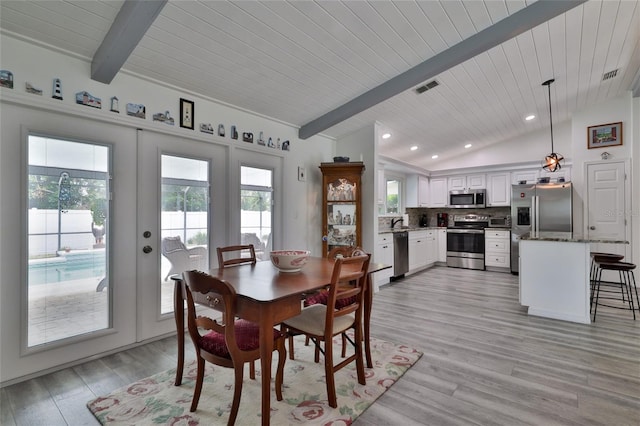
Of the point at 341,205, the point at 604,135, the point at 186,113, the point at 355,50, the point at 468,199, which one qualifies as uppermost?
the point at 355,50

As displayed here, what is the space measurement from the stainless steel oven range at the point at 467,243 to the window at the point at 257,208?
4699mm

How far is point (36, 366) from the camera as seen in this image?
218cm

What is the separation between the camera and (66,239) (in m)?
2.36

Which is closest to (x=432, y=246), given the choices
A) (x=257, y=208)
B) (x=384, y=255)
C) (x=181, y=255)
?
(x=384, y=255)

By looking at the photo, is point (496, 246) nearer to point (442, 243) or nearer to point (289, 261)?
point (442, 243)

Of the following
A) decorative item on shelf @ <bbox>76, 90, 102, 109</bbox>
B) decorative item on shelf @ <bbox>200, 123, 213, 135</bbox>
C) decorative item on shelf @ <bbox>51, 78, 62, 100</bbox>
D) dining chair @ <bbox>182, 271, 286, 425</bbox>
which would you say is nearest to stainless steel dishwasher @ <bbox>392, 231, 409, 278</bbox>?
decorative item on shelf @ <bbox>200, 123, 213, 135</bbox>

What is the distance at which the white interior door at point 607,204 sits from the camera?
4980 mm

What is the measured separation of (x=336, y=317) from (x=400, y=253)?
3744mm

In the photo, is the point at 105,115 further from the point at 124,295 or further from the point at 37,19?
the point at 124,295

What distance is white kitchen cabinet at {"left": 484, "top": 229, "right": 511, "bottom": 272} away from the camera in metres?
6.19

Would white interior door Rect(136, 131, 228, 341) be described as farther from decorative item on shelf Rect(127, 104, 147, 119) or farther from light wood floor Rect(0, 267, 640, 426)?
light wood floor Rect(0, 267, 640, 426)

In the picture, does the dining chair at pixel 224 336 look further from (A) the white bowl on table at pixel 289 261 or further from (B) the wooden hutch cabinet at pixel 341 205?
(B) the wooden hutch cabinet at pixel 341 205

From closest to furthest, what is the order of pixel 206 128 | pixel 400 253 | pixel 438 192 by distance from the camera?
pixel 206 128 < pixel 400 253 < pixel 438 192

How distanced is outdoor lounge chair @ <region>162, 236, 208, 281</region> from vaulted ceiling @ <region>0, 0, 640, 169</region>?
1.31 m
